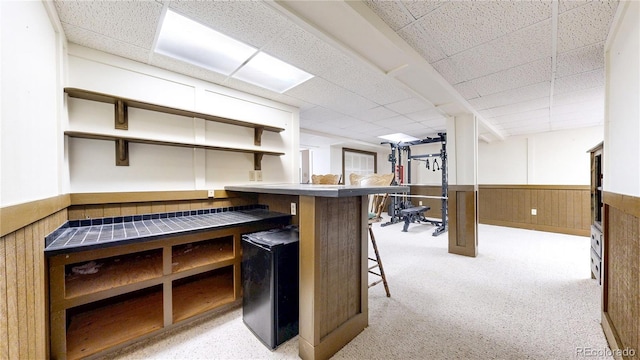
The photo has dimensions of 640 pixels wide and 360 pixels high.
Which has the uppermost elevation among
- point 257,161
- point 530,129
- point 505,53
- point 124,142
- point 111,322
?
point 505,53

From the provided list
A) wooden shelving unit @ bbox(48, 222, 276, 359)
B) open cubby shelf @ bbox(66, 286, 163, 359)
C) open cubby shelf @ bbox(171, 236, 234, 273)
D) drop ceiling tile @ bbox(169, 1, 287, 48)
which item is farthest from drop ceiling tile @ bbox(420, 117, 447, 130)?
open cubby shelf @ bbox(66, 286, 163, 359)

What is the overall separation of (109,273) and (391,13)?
2808mm

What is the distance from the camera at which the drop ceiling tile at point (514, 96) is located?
281 cm

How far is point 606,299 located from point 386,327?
5.35 feet

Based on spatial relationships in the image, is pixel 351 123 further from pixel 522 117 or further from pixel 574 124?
pixel 574 124

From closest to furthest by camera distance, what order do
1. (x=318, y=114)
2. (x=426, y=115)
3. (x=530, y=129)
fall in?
(x=318, y=114) → (x=426, y=115) → (x=530, y=129)

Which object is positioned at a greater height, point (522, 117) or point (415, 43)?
point (415, 43)

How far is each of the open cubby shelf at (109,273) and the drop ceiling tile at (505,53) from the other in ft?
10.4

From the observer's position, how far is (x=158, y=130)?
2.30m

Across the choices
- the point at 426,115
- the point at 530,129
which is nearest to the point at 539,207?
the point at 530,129

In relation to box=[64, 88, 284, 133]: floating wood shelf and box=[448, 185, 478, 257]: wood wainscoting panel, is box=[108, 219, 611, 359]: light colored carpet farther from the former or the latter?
box=[64, 88, 284, 133]: floating wood shelf

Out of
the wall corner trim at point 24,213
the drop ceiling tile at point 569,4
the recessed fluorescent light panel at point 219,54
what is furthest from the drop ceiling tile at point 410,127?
the wall corner trim at point 24,213

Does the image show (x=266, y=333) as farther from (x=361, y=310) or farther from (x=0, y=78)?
(x=0, y=78)

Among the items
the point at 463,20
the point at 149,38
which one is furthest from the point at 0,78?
the point at 463,20
